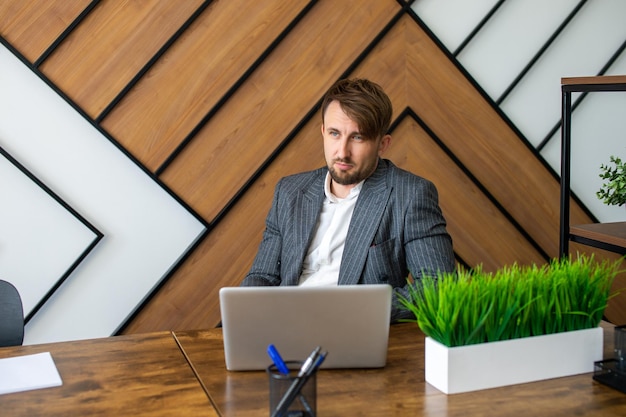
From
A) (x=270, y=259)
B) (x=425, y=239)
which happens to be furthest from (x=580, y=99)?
(x=270, y=259)

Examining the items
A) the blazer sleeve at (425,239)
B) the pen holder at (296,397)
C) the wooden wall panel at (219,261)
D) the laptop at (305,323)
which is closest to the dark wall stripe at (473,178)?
the wooden wall panel at (219,261)

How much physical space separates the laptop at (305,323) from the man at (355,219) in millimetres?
689

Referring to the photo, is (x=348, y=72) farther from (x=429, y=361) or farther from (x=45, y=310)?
(x=429, y=361)

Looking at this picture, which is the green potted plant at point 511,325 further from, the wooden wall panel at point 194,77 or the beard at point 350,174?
the wooden wall panel at point 194,77

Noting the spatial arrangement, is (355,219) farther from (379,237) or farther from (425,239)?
(425,239)

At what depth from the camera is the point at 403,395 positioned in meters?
1.62

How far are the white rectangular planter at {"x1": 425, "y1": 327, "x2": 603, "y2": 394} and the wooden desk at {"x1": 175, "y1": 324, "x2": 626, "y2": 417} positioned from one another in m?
0.02

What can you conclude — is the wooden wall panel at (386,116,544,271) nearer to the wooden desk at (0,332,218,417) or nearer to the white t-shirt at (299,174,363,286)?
the white t-shirt at (299,174,363,286)

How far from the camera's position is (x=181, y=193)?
331cm

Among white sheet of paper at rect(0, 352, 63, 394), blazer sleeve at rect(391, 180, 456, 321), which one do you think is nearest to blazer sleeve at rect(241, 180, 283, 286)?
blazer sleeve at rect(391, 180, 456, 321)

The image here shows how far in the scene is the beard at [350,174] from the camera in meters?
2.55

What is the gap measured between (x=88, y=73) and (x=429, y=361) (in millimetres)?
2086

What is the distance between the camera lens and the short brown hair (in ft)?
8.27

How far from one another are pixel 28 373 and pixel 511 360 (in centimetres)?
106
